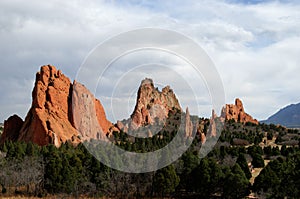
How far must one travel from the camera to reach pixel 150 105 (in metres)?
137

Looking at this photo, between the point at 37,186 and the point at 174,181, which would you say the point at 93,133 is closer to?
the point at 37,186

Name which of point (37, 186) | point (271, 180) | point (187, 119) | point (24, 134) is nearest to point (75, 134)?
point (24, 134)

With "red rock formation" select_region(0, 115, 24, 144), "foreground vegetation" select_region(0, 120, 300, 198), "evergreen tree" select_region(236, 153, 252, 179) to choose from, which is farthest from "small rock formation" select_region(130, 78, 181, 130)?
"foreground vegetation" select_region(0, 120, 300, 198)

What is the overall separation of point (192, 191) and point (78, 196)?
15.0 metres

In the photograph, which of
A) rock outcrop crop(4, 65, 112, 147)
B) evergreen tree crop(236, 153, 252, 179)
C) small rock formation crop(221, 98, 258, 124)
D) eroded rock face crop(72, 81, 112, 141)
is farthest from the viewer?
small rock formation crop(221, 98, 258, 124)

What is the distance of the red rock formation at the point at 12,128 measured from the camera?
300ft

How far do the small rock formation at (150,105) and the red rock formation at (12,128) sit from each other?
3726 centimetres

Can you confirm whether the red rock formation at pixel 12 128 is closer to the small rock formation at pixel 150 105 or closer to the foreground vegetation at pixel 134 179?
the foreground vegetation at pixel 134 179

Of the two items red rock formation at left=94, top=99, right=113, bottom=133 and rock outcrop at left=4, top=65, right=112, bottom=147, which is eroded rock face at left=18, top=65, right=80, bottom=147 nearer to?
rock outcrop at left=4, top=65, right=112, bottom=147

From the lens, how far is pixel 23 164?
5403cm

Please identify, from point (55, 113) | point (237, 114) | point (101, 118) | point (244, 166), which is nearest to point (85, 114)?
point (55, 113)

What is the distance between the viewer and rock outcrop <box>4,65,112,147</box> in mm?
84312

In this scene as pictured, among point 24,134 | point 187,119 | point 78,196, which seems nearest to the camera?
point 78,196

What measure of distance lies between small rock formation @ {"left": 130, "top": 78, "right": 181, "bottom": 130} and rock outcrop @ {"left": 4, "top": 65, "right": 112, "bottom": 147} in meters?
23.9
